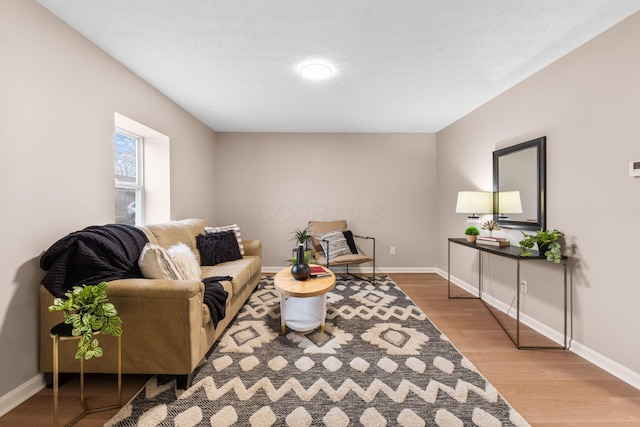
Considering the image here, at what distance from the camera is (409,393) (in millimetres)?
1568

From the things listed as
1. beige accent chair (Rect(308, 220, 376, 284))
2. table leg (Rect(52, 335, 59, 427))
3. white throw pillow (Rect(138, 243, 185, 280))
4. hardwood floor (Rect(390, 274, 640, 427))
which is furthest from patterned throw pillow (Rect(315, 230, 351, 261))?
table leg (Rect(52, 335, 59, 427))

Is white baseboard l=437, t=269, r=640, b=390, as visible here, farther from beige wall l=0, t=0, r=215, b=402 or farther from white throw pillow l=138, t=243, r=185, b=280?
beige wall l=0, t=0, r=215, b=402

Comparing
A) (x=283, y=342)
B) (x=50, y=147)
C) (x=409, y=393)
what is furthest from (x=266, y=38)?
(x=409, y=393)

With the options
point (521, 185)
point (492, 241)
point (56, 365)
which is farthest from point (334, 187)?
point (56, 365)

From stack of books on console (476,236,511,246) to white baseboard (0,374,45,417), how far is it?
375cm

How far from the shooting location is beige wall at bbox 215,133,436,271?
4340 mm

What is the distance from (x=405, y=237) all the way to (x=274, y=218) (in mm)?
2245

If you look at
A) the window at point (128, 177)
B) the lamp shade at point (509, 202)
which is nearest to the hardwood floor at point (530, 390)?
the lamp shade at point (509, 202)

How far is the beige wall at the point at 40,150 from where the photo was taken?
4.76 ft

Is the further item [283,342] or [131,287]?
[283,342]

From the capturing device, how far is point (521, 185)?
2555 millimetres

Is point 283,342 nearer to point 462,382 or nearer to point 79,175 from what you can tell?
point 462,382

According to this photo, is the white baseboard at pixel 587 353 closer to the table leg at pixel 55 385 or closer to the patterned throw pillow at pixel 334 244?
the patterned throw pillow at pixel 334 244

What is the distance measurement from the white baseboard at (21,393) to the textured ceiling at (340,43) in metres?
2.33
